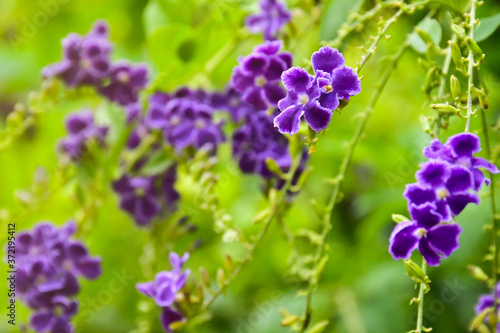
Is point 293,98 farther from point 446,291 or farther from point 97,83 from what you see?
point 446,291

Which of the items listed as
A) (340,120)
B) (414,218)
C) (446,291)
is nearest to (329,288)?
(446,291)

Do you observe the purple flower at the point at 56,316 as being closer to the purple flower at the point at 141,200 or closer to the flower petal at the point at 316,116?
the purple flower at the point at 141,200

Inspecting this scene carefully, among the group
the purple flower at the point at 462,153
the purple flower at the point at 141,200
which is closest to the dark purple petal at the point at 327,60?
the purple flower at the point at 462,153

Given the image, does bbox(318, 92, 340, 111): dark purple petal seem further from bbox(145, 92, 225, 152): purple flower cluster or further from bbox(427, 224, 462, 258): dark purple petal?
bbox(145, 92, 225, 152): purple flower cluster

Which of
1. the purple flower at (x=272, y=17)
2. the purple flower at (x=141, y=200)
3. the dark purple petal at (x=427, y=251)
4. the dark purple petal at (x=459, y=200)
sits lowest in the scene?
the dark purple petal at (x=427, y=251)

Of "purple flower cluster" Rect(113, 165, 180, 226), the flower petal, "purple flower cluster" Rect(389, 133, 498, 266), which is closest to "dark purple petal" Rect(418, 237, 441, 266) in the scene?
"purple flower cluster" Rect(389, 133, 498, 266)

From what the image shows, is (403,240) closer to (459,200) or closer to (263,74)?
(459,200)

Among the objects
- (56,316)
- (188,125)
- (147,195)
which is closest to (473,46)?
(188,125)
